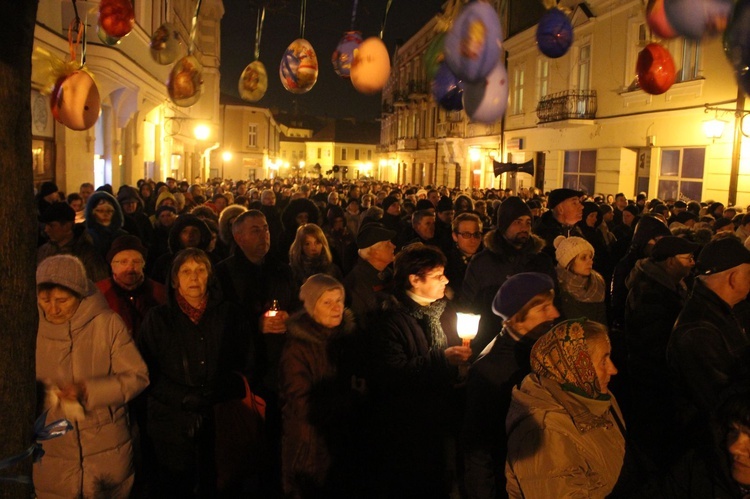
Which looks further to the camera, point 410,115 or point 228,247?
point 410,115

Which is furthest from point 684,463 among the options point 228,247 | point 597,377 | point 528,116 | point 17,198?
point 528,116

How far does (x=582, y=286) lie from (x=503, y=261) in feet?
2.15

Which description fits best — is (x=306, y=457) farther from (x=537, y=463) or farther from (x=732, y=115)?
(x=732, y=115)

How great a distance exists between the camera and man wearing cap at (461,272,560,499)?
3416 mm

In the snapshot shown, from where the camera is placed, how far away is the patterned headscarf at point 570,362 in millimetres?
2680

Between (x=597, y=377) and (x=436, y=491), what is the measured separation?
5.89 feet

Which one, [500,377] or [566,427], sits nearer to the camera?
[566,427]

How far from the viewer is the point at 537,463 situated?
2.66 m

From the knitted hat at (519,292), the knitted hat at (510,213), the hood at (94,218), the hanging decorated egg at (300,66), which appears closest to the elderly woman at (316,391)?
the knitted hat at (519,292)

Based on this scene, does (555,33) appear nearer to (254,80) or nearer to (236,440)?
(254,80)

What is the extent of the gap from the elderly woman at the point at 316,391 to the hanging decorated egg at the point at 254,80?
7.29 meters

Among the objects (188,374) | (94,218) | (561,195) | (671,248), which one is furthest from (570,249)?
(94,218)

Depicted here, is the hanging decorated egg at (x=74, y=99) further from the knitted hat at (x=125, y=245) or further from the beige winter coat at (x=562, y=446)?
the beige winter coat at (x=562, y=446)

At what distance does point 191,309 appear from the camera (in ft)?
13.0
